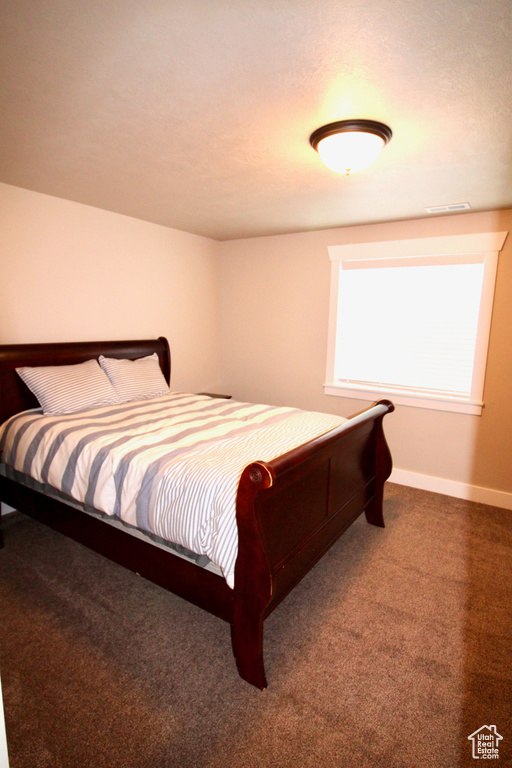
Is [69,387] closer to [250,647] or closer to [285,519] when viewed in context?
[285,519]

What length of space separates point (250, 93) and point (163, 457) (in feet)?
5.41

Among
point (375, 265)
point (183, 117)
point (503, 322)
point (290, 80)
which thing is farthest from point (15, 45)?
point (503, 322)

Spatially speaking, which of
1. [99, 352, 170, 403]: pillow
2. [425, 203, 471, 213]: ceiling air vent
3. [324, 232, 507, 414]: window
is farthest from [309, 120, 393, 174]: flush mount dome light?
[99, 352, 170, 403]: pillow

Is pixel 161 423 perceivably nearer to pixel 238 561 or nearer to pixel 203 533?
pixel 203 533

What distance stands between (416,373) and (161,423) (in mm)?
2342

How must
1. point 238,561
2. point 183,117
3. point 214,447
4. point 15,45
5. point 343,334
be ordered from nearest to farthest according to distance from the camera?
point 15,45 → point 238,561 → point 183,117 → point 214,447 → point 343,334

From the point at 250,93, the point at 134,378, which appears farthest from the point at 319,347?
the point at 250,93

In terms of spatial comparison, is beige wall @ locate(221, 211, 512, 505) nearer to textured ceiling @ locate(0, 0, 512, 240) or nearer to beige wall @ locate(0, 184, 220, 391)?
beige wall @ locate(0, 184, 220, 391)

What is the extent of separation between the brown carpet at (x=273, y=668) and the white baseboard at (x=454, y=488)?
2.71 ft

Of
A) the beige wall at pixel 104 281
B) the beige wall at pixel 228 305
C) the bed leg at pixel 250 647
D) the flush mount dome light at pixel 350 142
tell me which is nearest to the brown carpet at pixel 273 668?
the bed leg at pixel 250 647

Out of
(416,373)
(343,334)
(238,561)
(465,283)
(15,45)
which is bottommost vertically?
(238,561)

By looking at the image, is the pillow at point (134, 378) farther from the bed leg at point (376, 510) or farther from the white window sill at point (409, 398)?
the bed leg at point (376, 510)

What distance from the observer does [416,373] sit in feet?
11.8

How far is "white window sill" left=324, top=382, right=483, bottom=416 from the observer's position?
3.33m
